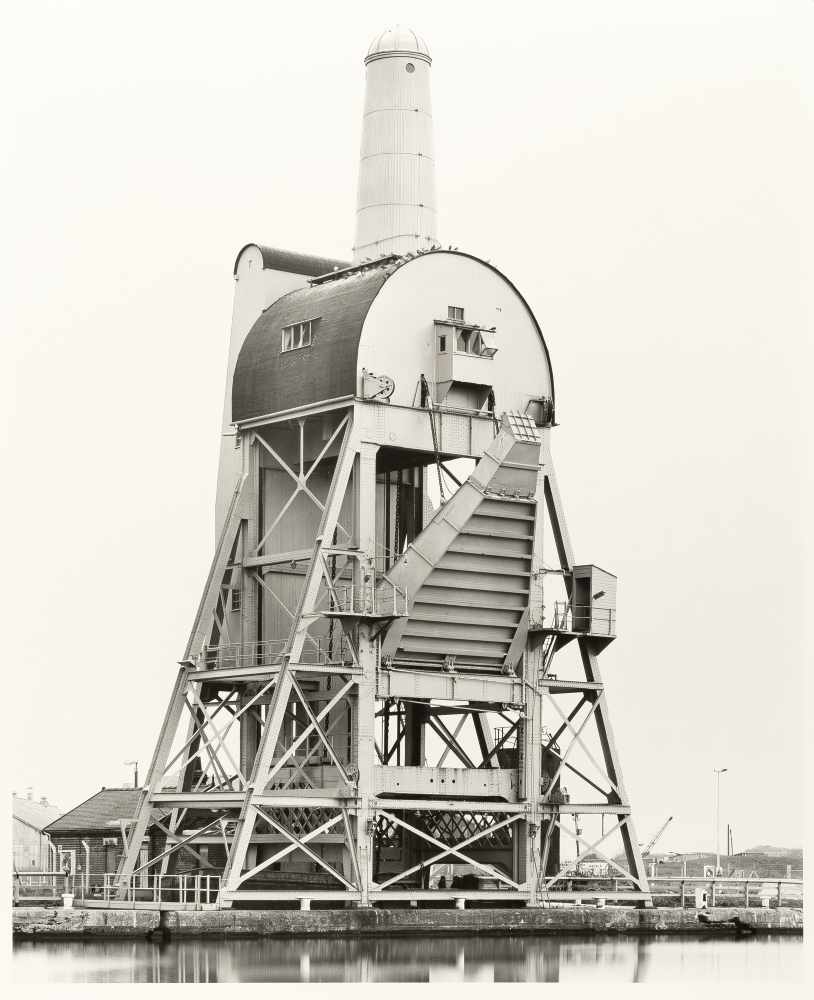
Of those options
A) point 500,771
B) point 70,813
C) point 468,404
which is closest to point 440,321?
point 468,404

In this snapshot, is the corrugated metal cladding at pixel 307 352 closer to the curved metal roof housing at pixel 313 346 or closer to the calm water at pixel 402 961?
the curved metal roof housing at pixel 313 346

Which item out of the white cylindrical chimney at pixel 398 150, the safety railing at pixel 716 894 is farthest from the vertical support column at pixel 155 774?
the safety railing at pixel 716 894

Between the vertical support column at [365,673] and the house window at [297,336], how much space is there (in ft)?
13.1

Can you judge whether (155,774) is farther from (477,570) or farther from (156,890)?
(477,570)

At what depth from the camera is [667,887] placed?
278 feet

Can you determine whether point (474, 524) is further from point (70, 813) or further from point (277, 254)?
point (70, 813)

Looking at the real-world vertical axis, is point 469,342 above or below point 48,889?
above

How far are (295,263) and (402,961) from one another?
23.2 m

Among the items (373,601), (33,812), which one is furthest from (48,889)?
(33,812)

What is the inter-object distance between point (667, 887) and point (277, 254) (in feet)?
89.2

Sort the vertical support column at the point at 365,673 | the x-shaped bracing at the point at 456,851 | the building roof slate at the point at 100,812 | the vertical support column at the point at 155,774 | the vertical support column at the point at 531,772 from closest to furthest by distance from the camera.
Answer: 1. the vertical support column at the point at 365,673
2. the x-shaped bracing at the point at 456,851
3. the vertical support column at the point at 531,772
4. the vertical support column at the point at 155,774
5. the building roof slate at the point at 100,812

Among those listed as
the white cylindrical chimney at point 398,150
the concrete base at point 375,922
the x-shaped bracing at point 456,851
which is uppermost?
the white cylindrical chimney at point 398,150

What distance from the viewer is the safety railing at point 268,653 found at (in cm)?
6575

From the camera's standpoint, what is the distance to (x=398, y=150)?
225 ft
